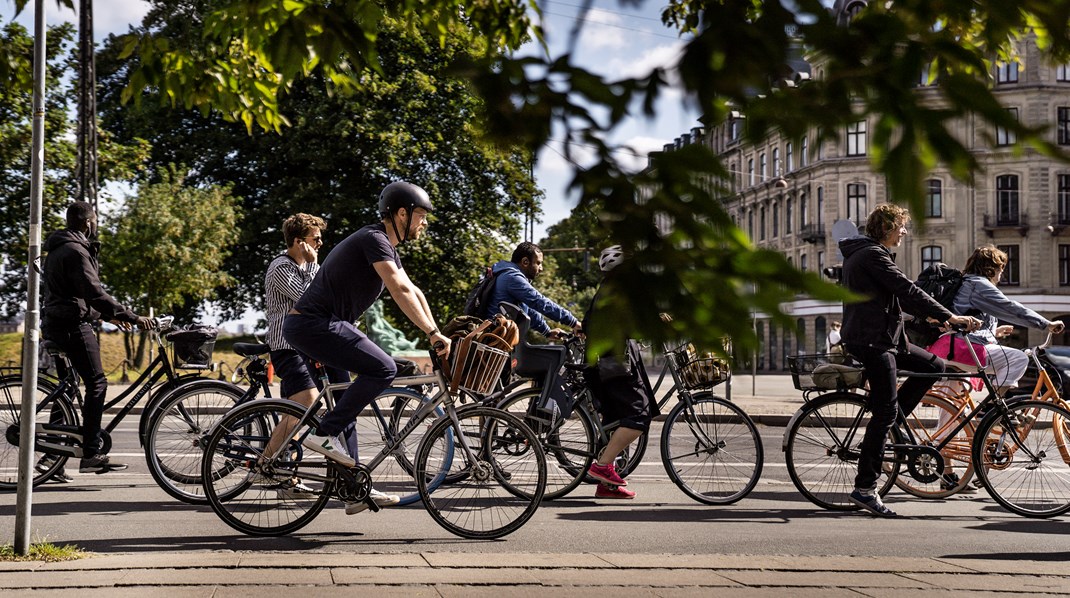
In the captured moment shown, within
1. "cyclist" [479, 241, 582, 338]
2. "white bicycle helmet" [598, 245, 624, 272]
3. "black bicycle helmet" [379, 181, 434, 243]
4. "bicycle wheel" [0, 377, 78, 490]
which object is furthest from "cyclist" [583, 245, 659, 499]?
"white bicycle helmet" [598, 245, 624, 272]

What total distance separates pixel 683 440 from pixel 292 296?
8.83 ft

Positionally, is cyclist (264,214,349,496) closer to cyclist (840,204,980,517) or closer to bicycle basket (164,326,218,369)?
bicycle basket (164,326,218,369)

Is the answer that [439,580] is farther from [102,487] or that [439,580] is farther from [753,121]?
[102,487]

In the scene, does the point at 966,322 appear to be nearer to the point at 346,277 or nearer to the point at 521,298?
the point at 521,298

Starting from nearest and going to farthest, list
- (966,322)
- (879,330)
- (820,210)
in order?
1. (879,330)
2. (966,322)
3. (820,210)

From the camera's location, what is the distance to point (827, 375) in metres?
7.45

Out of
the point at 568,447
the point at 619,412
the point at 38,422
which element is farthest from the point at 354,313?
the point at 38,422

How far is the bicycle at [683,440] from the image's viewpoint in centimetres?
759

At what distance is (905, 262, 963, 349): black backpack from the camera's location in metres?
8.19

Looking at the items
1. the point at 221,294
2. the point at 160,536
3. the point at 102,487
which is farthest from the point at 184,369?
the point at 221,294

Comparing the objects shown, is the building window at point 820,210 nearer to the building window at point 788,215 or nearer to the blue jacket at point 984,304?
the building window at point 788,215

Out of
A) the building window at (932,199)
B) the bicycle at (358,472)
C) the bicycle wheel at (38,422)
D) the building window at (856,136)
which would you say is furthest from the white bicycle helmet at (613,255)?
the bicycle wheel at (38,422)

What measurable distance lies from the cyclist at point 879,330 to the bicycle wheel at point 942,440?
0.35 m

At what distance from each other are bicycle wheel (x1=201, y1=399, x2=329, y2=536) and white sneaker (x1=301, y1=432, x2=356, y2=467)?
7 cm
